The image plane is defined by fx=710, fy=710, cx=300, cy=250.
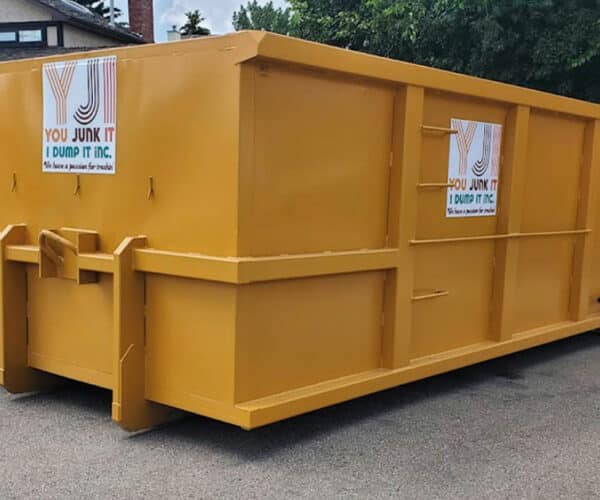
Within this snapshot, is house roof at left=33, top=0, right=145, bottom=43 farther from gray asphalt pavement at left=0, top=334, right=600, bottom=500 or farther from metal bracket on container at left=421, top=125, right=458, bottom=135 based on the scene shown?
metal bracket on container at left=421, top=125, right=458, bottom=135

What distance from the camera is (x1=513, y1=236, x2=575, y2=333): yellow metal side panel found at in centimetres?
577

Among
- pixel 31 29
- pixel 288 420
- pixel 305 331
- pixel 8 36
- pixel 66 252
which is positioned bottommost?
pixel 288 420

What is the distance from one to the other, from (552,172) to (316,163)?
2.76 meters

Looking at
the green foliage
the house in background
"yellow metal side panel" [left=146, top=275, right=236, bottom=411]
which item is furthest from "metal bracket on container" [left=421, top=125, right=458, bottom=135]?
the house in background

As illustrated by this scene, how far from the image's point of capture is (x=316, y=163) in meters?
4.09

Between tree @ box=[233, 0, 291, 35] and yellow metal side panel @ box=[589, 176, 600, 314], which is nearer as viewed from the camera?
yellow metal side panel @ box=[589, 176, 600, 314]

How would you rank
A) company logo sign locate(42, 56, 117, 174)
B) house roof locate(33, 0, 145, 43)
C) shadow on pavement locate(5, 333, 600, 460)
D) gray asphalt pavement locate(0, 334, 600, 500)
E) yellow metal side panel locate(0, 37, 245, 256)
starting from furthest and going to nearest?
house roof locate(33, 0, 145, 43)
company logo sign locate(42, 56, 117, 174)
shadow on pavement locate(5, 333, 600, 460)
yellow metal side panel locate(0, 37, 245, 256)
gray asphalt pavement locate(0, 334, 600, 500)

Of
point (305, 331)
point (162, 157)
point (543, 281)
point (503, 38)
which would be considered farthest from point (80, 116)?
point (503, 38)

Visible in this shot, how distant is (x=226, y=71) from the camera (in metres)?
3.67

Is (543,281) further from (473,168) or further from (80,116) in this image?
(80,116)

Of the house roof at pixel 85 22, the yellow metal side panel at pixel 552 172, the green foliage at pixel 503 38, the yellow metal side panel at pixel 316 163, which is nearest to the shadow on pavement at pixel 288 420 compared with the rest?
the yellow metal side panel at pixel 316 163

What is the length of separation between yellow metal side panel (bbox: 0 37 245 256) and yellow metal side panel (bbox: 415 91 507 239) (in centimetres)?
159

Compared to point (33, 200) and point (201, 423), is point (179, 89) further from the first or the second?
point (201, 423)

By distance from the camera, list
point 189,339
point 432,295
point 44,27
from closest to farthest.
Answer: point 189,339
point 432,295
point 44,27
